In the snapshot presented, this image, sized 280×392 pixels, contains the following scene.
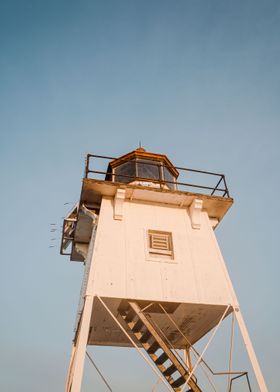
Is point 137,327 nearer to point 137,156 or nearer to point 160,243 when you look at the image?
point 160,243

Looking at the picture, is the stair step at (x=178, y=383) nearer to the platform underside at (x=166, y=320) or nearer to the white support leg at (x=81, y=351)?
the platform underside at (x=166, y=320)

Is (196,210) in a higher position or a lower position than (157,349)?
higher

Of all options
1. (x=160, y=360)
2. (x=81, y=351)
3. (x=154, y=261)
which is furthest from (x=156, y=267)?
(x=81, y=351)

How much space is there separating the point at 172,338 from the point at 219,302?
11.5 ft

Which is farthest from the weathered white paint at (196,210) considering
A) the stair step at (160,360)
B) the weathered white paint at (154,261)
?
the stair step at (160,360)

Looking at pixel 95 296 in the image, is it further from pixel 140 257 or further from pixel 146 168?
pixel 146 168

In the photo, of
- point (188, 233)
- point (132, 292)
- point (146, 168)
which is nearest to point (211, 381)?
point (132, 292)

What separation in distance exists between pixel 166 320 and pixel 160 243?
261cm

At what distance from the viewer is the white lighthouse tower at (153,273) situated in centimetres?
820

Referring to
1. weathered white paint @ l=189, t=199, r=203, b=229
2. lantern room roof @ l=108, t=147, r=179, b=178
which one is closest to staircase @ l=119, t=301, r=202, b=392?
weathered white paint @ l=189, t=199, r=203, b=229

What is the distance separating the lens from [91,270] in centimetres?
848

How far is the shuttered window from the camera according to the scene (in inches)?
379

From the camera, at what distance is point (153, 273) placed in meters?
8.95

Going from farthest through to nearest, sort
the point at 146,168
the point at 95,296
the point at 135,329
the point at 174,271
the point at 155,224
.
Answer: the point at 146,168, the point at 155,224, the point at 174,271, the point at 135,329, the point at 95,296
